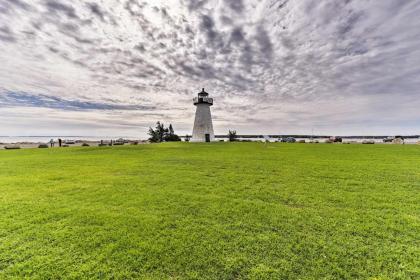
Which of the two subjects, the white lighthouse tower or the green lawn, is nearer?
the green lawn

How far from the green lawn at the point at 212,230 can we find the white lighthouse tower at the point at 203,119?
3274 cm

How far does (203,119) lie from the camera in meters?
40.8

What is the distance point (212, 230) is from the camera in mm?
4492

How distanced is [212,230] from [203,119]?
1450 inches

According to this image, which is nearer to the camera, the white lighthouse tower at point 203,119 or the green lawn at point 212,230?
the green lawn at point 212,230

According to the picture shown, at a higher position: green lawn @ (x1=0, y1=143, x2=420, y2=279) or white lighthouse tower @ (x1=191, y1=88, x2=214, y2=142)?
white lighthouse tower @ (x1=191, y1=88, x2=214, y2=142)

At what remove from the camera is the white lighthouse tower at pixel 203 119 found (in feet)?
133

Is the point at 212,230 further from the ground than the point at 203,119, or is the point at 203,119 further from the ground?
the point at 203,119

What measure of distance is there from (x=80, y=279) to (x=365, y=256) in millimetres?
4697

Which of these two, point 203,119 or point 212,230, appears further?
point 203,119

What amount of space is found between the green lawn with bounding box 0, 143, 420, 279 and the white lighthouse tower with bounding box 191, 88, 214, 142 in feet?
107

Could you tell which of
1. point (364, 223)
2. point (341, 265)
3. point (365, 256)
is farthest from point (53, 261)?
point (364, 223)

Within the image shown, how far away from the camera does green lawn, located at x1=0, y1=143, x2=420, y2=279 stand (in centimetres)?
Answer: 338

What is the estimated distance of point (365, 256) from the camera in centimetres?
364
